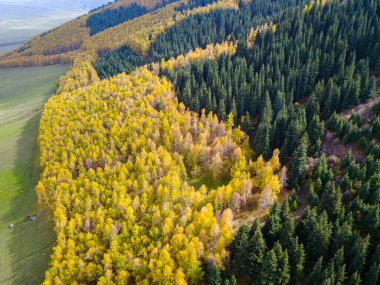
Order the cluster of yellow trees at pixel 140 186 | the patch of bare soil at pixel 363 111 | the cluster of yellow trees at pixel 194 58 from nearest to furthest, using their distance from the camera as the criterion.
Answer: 1. the cluster of yellow trees at pixel 140 186
2. the patch of bare soil at pixel 363 111
3. the cluster of yellow trees at pixel 194 58

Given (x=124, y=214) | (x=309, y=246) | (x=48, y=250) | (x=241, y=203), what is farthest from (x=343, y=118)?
(x=48, y=250)

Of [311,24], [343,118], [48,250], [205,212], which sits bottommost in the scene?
[48,250]

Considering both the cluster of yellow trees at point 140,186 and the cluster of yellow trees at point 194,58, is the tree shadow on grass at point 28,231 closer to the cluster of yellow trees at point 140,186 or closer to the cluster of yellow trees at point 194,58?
the cluster of yellow trees at point 140,186

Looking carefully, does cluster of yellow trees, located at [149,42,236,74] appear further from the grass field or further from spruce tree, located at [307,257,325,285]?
spruce tree, located at [307,257,325,285]

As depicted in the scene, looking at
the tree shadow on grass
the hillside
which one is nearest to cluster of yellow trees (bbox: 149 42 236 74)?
the hillside

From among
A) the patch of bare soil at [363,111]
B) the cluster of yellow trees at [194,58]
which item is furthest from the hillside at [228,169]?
the cluster of yellow trees at [194,58]

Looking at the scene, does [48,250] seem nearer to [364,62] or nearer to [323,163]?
[323,163]

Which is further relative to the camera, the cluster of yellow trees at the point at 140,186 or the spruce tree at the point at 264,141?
the spruce tree at the point at 264,141

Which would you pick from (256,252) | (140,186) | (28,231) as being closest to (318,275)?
(256,252)
